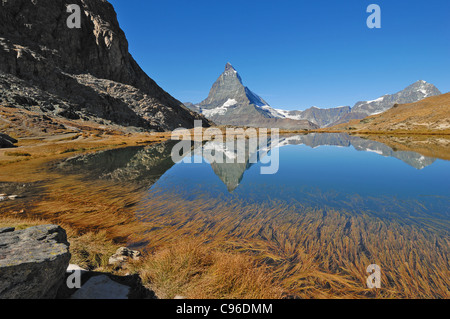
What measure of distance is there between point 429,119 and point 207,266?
141 m

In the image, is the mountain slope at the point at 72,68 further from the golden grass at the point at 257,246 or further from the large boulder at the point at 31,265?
the large boulder at the point at 31,265

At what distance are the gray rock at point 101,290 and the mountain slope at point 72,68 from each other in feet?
350

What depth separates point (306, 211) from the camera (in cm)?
1133

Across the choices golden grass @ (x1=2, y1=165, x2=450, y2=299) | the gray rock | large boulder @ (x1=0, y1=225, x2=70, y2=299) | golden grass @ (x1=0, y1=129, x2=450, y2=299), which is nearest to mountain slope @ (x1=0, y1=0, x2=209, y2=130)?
golden grass @ (x1=0, y1=129, x2=450, y2=299)

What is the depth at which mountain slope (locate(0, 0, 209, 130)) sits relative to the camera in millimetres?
94562

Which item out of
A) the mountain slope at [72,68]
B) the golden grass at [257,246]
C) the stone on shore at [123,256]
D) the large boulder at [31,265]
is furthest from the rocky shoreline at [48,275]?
the mountain slope at [72,68]

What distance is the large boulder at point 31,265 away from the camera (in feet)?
12.0

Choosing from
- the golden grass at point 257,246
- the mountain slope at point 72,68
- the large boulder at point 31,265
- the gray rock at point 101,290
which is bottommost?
the golden grass at point 257,246

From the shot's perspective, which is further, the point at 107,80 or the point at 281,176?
the point at 107,80

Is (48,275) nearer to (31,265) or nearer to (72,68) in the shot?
(31,265)
